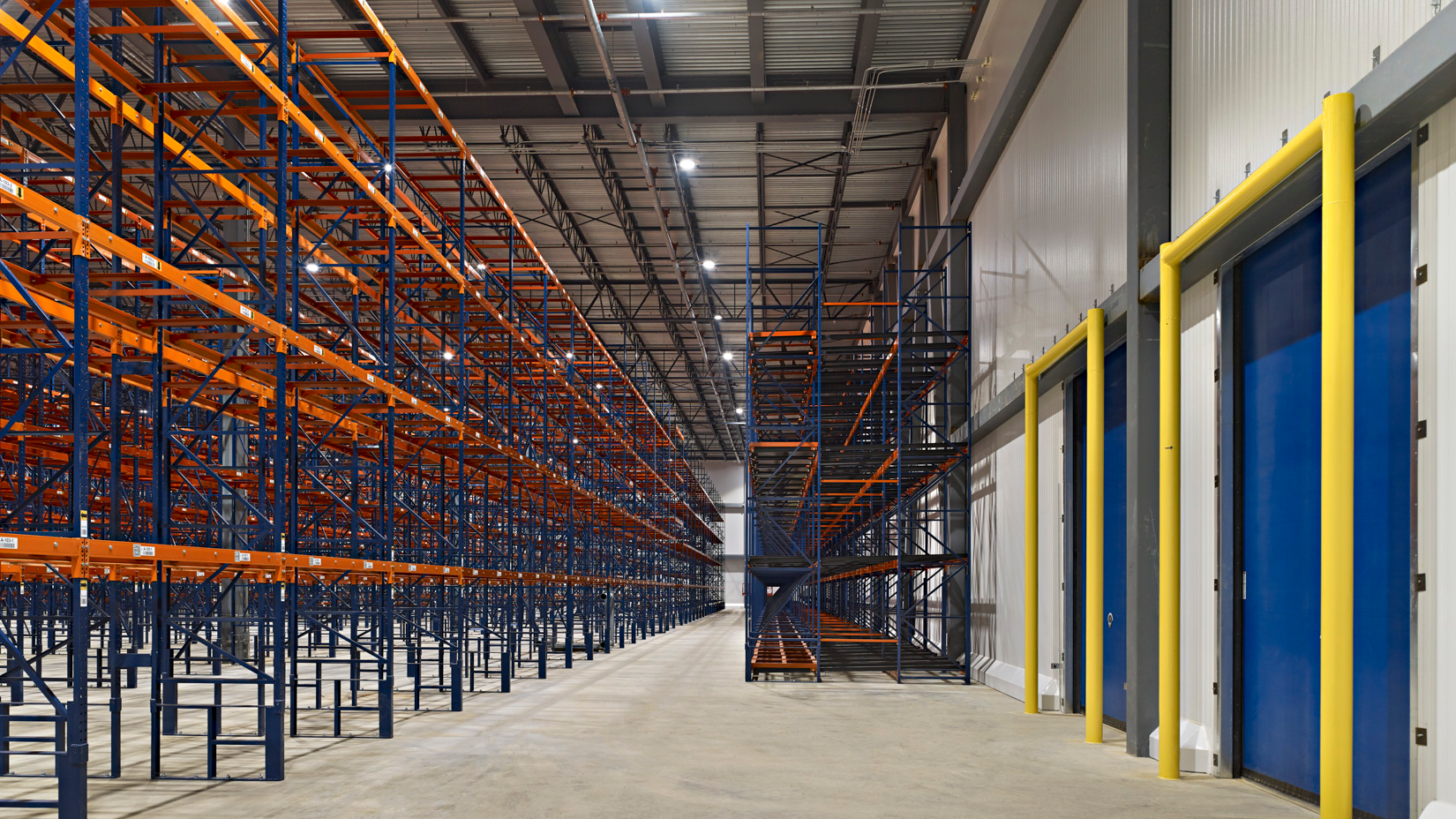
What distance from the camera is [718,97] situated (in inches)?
830

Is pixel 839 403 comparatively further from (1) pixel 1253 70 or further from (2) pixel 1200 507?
(1) pixel 1253 70

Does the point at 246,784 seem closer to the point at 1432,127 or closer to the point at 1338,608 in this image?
the point at 1338,608

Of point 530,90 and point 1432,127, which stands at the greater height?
point 530,90

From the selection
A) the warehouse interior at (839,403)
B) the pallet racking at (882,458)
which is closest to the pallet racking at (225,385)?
the warehouse interior at (839,403)

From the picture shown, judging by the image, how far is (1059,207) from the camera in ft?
46.8

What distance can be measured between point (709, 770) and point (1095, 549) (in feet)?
13.6

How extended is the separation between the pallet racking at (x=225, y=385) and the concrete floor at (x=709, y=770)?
77 cm

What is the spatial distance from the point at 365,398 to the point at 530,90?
8108 millimetres

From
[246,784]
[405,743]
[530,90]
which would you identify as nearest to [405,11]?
[530,90]

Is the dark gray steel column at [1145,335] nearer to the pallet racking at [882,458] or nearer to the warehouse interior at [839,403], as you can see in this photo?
the warehouse interior at [839,403]

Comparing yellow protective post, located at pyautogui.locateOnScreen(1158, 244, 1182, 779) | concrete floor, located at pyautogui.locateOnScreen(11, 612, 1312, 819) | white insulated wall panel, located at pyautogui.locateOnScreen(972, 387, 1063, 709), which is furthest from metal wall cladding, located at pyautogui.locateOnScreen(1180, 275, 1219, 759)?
white insulated wall panel, located at pyautogui.locateOnScreen(972, 387, 1063, 709)

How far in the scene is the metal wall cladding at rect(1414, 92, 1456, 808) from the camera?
628 cm

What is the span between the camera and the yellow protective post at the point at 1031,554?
14.4 m

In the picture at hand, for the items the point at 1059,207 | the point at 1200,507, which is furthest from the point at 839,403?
the point at 1200,507
